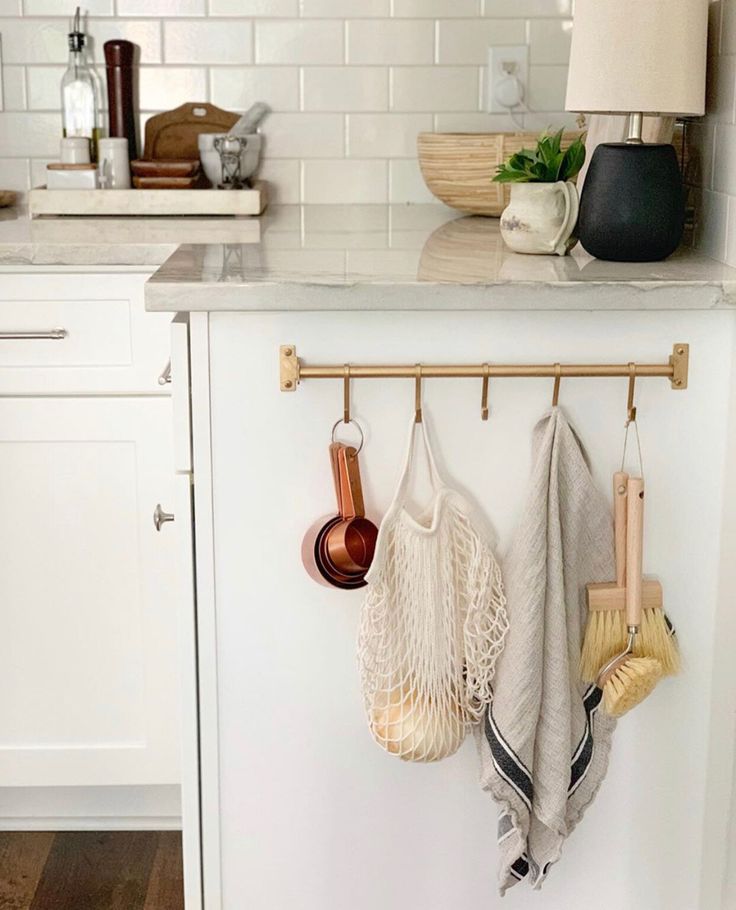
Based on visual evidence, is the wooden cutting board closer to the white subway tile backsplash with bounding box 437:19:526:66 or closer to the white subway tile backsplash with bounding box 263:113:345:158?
the white subway tile backsplash with bounding box 263:113:345:158

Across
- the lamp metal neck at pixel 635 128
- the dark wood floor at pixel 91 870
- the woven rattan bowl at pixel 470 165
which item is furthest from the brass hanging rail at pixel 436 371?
the dark wood floor at pixel 91 870

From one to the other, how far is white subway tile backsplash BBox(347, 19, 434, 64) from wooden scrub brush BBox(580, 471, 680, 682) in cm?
128

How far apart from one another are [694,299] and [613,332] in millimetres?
99

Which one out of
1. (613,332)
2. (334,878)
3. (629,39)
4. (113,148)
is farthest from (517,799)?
(113,148)

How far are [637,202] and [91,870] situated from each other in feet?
4.49

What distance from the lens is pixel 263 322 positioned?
1.42 metres

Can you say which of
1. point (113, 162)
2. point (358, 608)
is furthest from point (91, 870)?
point (113, 162)

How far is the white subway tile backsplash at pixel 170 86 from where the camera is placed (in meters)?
2.43

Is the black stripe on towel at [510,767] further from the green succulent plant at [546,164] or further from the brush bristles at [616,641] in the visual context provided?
the green succulent plant at [546,164]

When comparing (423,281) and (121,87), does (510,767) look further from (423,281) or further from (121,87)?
(121,87)

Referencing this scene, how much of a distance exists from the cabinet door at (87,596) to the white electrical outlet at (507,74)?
1.01 m

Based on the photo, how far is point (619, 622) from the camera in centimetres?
147

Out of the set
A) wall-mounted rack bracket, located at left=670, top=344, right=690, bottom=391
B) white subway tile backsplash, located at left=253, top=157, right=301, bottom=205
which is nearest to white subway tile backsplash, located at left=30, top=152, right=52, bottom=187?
white subway tile backsplash, located at left=253, top=157, right=301, bottom=205

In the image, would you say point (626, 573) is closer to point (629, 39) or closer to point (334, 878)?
point (334, 878)
